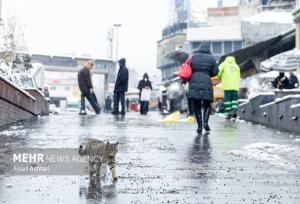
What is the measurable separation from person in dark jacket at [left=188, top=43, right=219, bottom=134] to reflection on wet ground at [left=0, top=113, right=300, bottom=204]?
5.46 feet

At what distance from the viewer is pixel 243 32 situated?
1693 inches

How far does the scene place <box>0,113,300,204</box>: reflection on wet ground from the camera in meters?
5.04

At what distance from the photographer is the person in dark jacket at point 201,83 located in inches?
465

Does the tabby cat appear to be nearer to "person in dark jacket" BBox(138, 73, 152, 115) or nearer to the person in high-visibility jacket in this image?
the person in high-visibility jacket

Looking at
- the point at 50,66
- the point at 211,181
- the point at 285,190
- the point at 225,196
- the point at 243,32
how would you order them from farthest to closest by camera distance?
the point at 50,66 → the point at 243,32 → the point at 211,181 → the point at 285,190 → the point at 225,196

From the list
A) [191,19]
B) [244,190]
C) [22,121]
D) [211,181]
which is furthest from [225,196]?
[191,19]

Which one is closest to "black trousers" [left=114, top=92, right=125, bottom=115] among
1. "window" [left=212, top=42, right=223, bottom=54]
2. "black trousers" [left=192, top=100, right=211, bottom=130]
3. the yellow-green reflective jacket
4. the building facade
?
the yellow-green reflective jacket

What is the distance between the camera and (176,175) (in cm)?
620

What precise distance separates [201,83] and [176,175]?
19.2 feet

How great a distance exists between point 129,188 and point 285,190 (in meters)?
1.36

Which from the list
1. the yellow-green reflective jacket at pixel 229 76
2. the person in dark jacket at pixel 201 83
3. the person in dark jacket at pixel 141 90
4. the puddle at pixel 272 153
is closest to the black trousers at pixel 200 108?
the person in dark jacket at pixel 201 83

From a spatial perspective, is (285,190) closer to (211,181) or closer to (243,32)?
(211,181)

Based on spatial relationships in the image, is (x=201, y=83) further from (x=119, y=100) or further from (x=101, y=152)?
(x=119, y=100)

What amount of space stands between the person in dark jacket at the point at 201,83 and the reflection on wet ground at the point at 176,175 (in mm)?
1663
